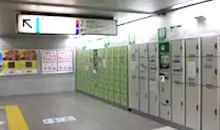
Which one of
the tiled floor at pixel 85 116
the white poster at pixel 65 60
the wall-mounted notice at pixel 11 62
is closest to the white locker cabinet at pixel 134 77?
the tiled floor at pixel 85 116

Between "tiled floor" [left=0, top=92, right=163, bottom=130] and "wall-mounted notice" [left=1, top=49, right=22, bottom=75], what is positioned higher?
"wall-mounted notice" [left=1, top=49, right=22, bottom=75]

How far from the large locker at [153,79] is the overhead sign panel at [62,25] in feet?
4.20

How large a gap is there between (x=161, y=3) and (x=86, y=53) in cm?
628

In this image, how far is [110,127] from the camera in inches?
238

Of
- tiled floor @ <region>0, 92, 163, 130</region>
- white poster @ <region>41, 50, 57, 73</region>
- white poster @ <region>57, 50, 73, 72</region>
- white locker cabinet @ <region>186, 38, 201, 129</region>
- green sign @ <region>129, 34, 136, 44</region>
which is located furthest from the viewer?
white poster @ <region>57, 50, 73, 72</region>

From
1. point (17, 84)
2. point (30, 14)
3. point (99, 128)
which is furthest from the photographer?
point (17, 84)

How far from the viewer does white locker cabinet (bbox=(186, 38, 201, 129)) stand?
16.7 feet

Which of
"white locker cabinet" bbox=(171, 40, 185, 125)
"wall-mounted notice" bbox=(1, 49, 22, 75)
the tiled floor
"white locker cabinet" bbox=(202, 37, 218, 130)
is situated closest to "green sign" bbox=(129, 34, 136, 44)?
the tiled floor

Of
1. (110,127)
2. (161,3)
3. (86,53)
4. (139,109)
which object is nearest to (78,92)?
(86,53)

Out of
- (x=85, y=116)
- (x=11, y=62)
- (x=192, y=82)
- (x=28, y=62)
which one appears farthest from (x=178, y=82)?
(x=11, y=62)

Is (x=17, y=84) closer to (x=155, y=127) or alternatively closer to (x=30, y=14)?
(x=30, y=14)

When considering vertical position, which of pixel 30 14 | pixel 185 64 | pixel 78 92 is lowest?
pixel 78 92

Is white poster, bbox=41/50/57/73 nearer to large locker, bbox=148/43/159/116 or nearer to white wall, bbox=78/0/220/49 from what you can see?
white wall, bbox=78/0/220/49

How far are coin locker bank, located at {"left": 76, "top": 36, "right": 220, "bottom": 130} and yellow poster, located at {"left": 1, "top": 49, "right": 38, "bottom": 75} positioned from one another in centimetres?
460
